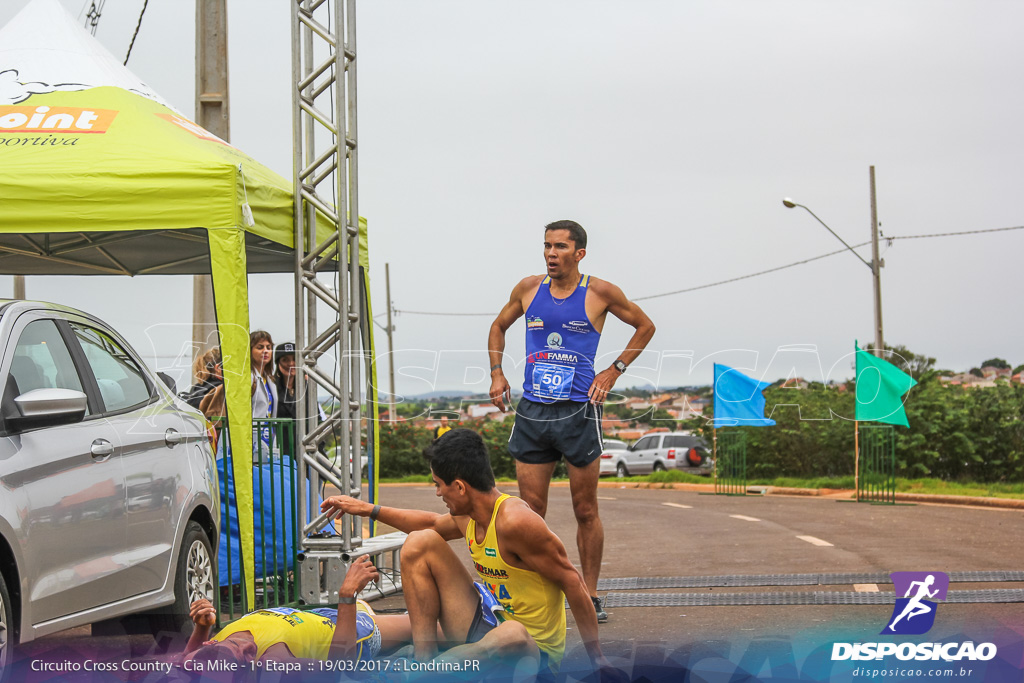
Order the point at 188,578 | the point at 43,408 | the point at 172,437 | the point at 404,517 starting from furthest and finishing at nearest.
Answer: the point at 188,578, the point at 172,437, the point at 404,517, the point at 43,408

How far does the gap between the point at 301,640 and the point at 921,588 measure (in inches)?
102

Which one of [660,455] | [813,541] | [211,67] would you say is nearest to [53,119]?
[813,541]

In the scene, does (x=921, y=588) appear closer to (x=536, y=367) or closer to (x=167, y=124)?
(x=536, y=367)

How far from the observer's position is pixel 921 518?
1374cm

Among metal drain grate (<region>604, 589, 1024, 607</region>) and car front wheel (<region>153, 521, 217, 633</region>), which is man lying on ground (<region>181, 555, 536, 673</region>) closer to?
car front wheel (<region>153, 521, 217, 633</region>)

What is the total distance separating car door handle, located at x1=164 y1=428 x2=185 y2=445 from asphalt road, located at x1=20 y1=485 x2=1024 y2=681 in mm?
1056

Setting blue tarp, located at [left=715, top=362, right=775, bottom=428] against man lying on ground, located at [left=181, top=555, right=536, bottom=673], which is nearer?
man lying on ground, located at [left=181, top=555, right=536, bottom=673]

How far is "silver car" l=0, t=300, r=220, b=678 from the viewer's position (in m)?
4.60

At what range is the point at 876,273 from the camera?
27.1m

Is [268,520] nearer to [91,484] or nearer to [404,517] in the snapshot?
[91,484]

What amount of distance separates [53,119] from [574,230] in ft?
10.3

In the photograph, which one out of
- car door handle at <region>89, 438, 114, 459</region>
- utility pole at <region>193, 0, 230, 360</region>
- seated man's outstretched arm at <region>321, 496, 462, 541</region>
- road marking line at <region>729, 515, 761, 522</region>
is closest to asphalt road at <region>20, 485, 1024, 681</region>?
road marking line at <region>729, 515, 761, 522</region>

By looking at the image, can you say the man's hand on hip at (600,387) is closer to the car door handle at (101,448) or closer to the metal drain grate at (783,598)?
the metal drain grate at (783,598)

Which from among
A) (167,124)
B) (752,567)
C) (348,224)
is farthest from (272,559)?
(752,567)
